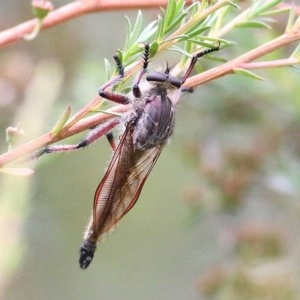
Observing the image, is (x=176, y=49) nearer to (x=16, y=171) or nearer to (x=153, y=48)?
(x=153, y=48)

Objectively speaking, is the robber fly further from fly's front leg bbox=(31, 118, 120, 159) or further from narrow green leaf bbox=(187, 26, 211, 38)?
narrow green leaf bbox=(187, 26, 211, 38)

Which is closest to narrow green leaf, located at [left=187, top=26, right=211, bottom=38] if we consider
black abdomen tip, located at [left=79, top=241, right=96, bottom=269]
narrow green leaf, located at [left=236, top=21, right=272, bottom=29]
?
narrow green leaf, located at [left=236, top=21, right=272, bottom=29]

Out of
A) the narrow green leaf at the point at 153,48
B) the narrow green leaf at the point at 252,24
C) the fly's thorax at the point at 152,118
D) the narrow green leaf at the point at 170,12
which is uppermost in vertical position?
the narrow green leaf at the point at 170,12

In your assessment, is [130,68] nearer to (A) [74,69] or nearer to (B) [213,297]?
(B) [213,297]

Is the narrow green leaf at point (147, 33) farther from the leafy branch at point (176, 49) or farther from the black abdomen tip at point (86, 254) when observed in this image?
the black abdomen tip at point (86, 254)

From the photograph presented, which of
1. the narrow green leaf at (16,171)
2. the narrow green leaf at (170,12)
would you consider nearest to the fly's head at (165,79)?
the narrow green leaf at (170,12)

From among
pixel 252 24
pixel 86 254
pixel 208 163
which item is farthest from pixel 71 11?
pixel 208 163
